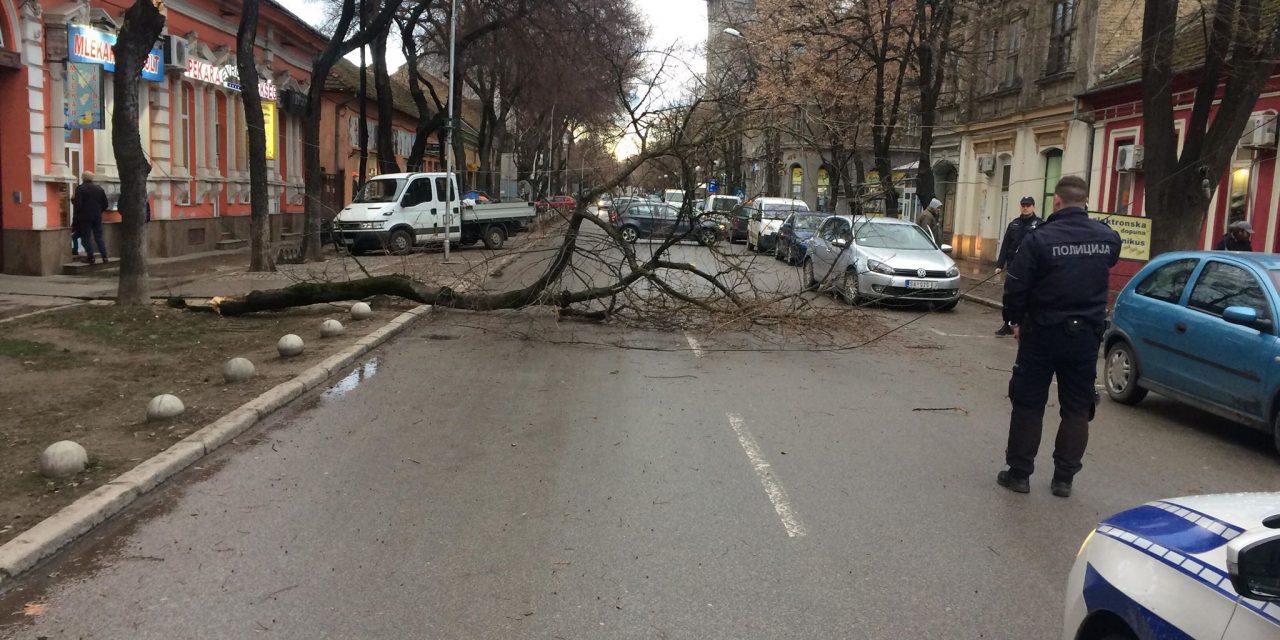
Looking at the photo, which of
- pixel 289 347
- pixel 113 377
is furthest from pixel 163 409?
pixel 289 347

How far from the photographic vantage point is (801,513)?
209 inches

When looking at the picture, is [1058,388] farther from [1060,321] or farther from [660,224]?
[660,224]

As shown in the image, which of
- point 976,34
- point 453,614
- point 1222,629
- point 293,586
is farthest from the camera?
point 976,34

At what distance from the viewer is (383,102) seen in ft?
83.2

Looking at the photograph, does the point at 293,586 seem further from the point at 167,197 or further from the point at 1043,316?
the point at 167,197

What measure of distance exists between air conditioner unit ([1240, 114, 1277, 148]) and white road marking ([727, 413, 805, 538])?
45.3ft

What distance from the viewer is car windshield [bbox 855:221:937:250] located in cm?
1619

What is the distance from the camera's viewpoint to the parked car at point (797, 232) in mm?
20031

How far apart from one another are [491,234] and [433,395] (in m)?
19.6

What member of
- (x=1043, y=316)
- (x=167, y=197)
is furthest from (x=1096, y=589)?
(x=167, y=197)

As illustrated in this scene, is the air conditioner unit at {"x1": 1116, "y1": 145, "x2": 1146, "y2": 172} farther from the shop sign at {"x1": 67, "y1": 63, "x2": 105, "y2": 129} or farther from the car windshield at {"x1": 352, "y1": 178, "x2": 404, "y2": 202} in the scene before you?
the shop sign at {"x1": 67, "y1": 63, "x2": 105, "y2": 129}

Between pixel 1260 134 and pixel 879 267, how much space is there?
7704 mm

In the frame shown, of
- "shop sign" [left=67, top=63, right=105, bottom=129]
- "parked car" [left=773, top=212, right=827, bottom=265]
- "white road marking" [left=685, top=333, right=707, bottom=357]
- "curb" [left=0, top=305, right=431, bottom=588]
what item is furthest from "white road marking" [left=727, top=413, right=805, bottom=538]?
"shop sign" [left=67, top=63, right=105, bottom=129]

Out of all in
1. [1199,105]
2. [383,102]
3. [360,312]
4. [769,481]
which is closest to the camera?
[769,481]
